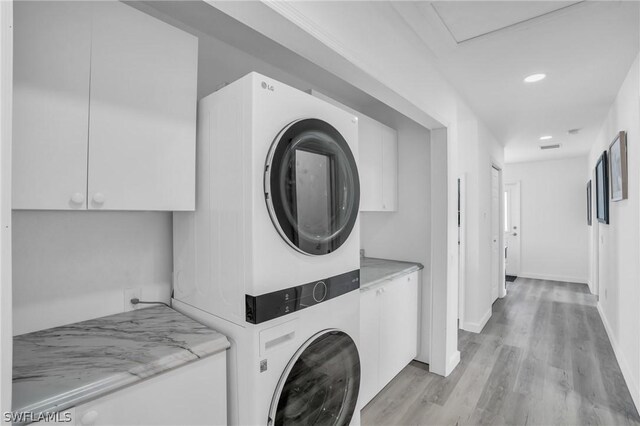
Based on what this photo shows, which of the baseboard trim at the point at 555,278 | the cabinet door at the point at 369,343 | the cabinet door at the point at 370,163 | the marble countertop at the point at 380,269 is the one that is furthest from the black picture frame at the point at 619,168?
the baseboard trim at the point at 555,278

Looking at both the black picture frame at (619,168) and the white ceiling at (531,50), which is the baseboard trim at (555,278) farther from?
the black picture frame at (619,168)

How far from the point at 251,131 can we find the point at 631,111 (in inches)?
116

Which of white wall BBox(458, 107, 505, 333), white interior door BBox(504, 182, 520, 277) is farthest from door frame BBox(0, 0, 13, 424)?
white interior door BBox(504, 182, 520, 277)

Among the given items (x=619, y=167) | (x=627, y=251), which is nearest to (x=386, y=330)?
(x=627, y=251)

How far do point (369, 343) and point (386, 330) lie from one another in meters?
0.24

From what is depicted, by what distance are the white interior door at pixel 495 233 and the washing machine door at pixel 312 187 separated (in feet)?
11.9

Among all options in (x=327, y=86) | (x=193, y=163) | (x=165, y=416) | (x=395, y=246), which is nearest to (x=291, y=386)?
(x=165, y=416)

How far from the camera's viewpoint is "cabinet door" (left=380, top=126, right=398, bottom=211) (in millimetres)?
2668

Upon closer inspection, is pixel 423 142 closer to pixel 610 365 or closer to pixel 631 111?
pixel 631 111

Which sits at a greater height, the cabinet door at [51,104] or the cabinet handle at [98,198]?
the cabinet door at [51,104]

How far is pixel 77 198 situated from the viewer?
1.03 metres

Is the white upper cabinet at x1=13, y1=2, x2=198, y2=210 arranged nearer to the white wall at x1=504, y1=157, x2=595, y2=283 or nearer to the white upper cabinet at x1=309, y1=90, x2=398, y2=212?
the white upper cabinet at x1=309, y1=90, x2=398, y2=212

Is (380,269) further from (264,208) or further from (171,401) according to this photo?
(171,401)

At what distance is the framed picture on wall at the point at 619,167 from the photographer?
2533 mm
